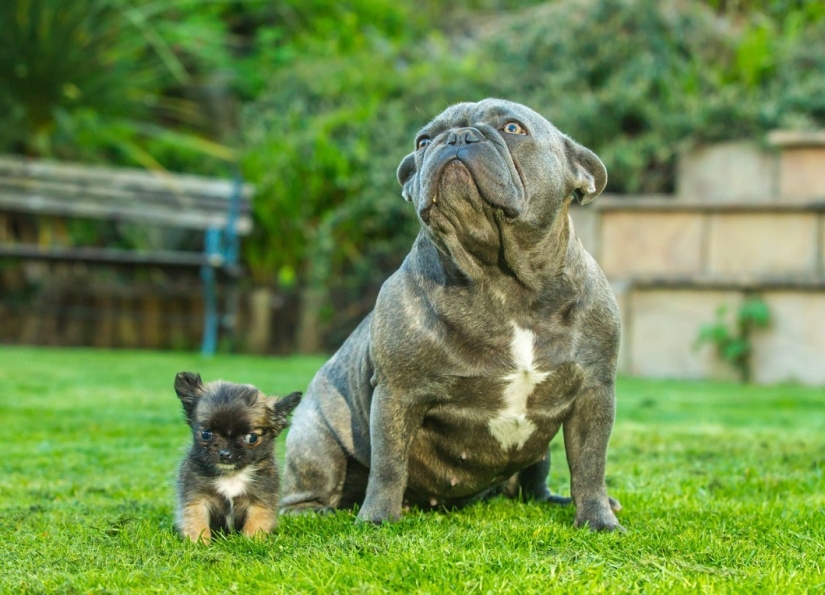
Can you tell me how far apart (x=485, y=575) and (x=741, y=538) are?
98 cm

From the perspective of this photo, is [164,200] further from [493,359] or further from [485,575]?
[485,575]

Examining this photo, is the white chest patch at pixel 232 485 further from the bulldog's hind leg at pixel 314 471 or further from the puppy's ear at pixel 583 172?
the puppy's ear at pixel 583 172

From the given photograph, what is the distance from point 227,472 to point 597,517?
122cm

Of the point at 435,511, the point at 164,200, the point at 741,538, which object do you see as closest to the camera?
the point at 741,538

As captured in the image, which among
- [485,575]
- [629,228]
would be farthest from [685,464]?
[629,228]

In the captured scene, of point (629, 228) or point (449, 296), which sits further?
point (629, 228)

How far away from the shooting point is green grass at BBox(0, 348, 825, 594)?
8.71ft

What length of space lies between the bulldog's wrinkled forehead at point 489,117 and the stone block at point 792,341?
20.8 feet

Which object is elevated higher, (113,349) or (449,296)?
(449,296)

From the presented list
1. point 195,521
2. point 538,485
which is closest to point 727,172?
point 538,485

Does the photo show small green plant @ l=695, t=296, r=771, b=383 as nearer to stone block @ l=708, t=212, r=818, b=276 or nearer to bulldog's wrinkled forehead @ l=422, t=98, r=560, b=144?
stone block @ l=708, t=212, r=818, b=276

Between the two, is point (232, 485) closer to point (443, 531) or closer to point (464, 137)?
point (443, 531)

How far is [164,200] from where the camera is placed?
36.9 feet

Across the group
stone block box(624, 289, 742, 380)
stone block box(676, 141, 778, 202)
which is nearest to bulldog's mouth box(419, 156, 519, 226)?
stone block box(624, 289, 742, 380)
